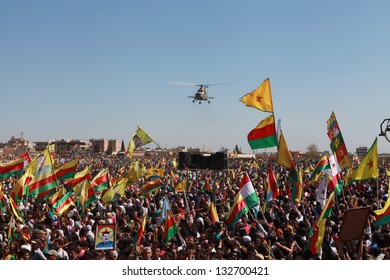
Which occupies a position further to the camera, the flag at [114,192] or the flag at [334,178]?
the flag at [114,192]

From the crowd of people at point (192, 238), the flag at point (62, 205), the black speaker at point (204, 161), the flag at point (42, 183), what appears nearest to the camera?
the crowd of people at point (192, 238)

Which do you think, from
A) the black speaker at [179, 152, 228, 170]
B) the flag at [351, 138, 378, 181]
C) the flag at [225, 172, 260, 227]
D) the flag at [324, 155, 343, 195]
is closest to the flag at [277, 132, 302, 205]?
the flag at [225, 172, 260, 227]

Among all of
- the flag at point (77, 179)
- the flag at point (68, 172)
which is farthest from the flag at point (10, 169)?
the flag at point (77, 179)

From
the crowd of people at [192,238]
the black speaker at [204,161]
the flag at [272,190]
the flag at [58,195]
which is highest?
the black speaker at [204,161]

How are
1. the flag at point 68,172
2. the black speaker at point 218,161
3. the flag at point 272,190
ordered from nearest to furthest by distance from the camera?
the flag at point 272,190
the flag at point 68,172
the black speaker at point 218,161

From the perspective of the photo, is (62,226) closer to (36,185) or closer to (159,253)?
(36,185)

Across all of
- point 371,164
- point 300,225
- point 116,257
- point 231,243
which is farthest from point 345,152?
point 116,257

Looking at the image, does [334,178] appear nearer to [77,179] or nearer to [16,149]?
[77,179]

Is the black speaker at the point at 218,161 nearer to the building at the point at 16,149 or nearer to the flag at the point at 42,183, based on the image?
the flag at the point at 42,183

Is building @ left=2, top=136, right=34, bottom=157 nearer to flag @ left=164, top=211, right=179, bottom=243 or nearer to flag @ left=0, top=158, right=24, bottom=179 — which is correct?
flag @ left=0, top=158, right=24, bottom=179
